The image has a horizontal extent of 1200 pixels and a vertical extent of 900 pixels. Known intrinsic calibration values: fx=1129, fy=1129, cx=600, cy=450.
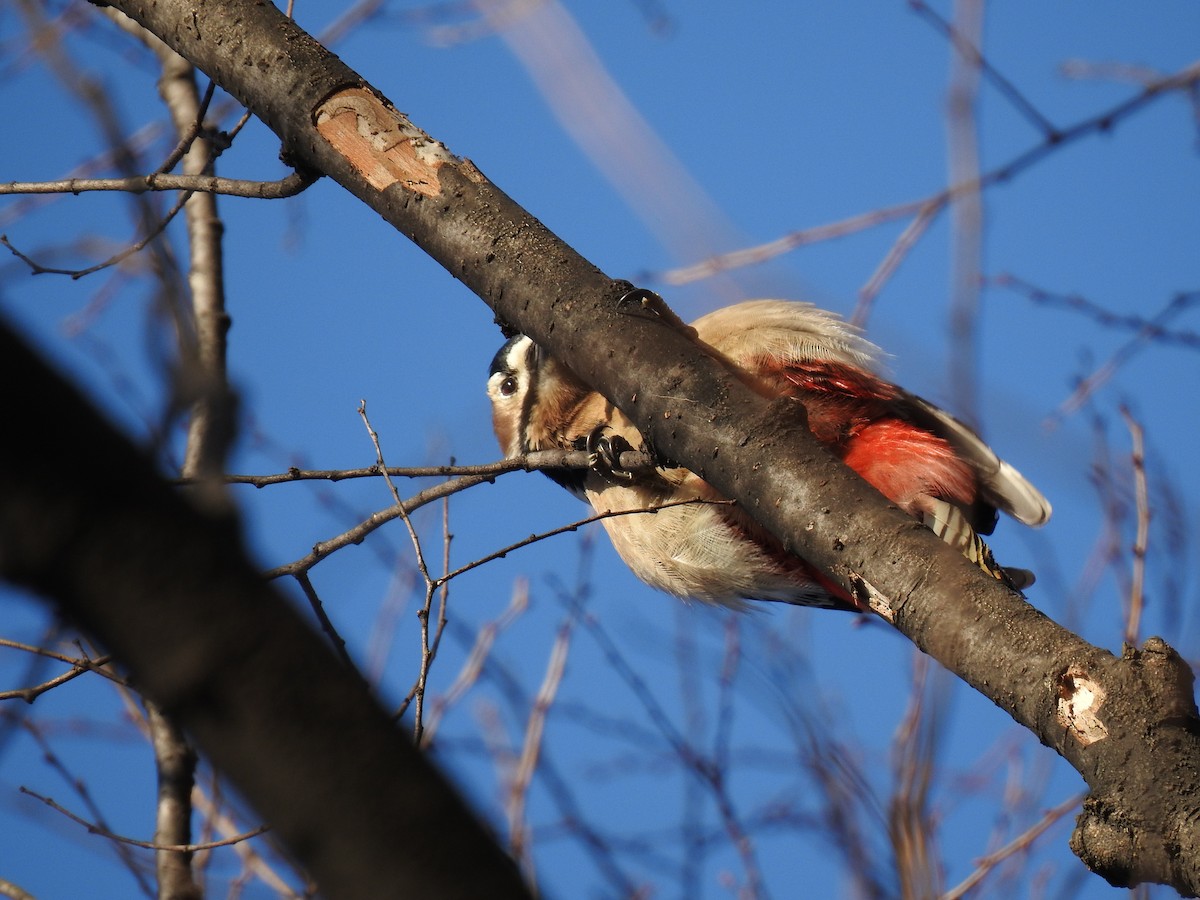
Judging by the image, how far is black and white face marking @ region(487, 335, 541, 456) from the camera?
11.2 feet

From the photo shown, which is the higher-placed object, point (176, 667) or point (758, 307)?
point (758, 307)

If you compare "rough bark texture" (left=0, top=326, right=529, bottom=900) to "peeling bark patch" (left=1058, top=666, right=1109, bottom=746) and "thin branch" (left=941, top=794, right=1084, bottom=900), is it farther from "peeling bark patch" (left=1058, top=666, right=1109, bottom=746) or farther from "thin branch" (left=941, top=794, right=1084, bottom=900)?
"thin branch" (left=941, top=794, right=1084, bottom=900)

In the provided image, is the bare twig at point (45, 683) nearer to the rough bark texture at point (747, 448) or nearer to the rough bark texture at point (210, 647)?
the rough bark texture at point (747, 448)

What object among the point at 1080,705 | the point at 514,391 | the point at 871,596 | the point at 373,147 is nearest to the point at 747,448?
the point at 871,596

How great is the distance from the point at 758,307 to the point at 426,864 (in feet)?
9.17

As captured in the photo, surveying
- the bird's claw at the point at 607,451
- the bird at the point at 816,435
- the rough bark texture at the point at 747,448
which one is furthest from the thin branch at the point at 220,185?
the bird at the point at 816,435

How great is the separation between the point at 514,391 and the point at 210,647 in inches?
113

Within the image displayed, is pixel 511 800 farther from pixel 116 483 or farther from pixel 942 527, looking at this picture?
pixel 116 483

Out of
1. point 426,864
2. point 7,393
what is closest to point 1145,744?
point 426,864

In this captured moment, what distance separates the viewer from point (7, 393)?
2.09 ft

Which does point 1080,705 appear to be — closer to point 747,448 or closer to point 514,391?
point 747,448

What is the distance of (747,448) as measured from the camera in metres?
1.81

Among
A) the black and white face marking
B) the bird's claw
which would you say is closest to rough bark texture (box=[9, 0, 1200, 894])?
the bird's claw

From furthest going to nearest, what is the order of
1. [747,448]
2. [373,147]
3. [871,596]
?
[373,147] → [747,448] → [871,596]
